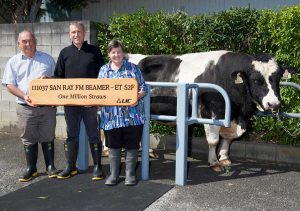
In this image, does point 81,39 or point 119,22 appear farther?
point 119,22

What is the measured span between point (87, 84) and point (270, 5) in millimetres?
6876

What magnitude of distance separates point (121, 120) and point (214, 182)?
1.32 metres

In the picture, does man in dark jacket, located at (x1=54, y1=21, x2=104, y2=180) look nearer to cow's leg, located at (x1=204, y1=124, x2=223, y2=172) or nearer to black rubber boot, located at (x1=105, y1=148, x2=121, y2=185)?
black rubber boot, located at (x1=105, y1=148, x2=121, y2=185)

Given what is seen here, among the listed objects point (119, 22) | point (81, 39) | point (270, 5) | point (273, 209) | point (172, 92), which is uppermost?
point (270, 5)

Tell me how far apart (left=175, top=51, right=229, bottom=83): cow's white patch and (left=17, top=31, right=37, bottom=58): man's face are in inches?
76.1

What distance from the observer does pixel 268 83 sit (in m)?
4.21

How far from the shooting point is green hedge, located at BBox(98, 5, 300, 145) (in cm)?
511

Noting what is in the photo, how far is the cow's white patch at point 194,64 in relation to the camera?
4711 millimetres

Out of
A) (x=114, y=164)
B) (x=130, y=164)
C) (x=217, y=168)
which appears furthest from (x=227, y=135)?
(x=114, y=164)

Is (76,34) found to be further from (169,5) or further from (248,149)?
(169,5)

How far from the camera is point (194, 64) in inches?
189

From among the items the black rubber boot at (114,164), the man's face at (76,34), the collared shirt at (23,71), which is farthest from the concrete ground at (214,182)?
the man's face at (76,34)

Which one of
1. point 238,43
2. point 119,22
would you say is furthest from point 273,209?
point 119,22

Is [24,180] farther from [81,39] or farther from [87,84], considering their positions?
[81,39]
